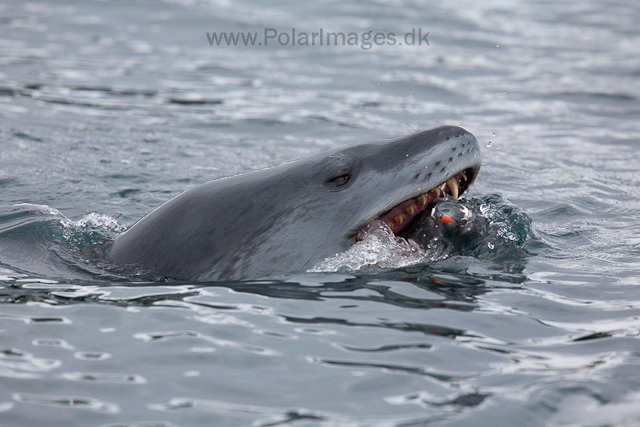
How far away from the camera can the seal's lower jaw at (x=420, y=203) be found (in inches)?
215

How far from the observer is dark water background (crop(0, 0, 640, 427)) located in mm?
3896

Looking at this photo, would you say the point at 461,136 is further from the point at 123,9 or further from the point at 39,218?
the point at 123,9

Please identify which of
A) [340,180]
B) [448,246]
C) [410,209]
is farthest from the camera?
[448,246]

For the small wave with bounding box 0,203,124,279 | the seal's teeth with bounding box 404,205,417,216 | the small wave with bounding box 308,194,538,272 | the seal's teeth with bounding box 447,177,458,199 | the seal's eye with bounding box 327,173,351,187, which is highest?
the seal's eye with bounding box 327,173,351,187

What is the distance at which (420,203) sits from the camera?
5602 millimetres

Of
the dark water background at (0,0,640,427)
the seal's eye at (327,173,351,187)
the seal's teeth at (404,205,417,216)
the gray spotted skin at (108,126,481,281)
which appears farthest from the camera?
the seal's teeth at (404,205,417,216)

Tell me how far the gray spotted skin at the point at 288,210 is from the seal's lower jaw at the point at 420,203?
0.38 ft

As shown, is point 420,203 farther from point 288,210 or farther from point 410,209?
point 288,210

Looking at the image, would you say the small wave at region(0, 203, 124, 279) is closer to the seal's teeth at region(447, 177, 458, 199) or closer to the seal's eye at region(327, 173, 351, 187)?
the seal's eye at region(327, 173, 351, 187)

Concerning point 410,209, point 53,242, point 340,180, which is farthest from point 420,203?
point 53,242

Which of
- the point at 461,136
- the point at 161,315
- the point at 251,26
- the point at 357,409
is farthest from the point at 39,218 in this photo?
the point at 251,26

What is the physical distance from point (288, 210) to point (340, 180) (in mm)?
400

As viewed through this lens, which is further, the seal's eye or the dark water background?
the seal's eye

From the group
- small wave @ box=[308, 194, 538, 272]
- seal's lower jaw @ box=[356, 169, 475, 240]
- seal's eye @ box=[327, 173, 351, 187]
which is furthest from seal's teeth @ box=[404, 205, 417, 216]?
seal's eye @ box=[327, 173, 351, 187]
